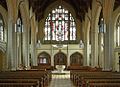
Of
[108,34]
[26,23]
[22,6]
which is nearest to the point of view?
[108,34]

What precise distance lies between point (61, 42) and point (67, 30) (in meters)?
2.24

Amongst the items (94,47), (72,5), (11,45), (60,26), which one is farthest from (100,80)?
(60,26)

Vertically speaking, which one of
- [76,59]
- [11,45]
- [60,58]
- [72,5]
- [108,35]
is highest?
[72,5]

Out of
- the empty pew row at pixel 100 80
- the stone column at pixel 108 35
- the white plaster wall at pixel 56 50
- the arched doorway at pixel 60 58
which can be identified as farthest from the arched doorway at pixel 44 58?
the empty pew row at pixel 100 80

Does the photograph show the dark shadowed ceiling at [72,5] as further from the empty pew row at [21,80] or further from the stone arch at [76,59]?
the empty pew row at [21,80]

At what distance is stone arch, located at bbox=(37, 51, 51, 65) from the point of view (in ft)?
156

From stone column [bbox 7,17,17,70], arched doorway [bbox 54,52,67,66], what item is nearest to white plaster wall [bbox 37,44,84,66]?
arched doorway [bbox 54,52,67,66]

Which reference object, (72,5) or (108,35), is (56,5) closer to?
(72,5)

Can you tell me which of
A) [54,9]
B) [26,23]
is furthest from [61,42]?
[26,23]

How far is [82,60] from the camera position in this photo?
47625 mm

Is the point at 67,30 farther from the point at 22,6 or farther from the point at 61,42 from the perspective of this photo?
the point at 22,6

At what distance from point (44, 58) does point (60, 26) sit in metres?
5.84

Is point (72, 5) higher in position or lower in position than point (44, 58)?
higher

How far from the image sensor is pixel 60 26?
48.5 metres
